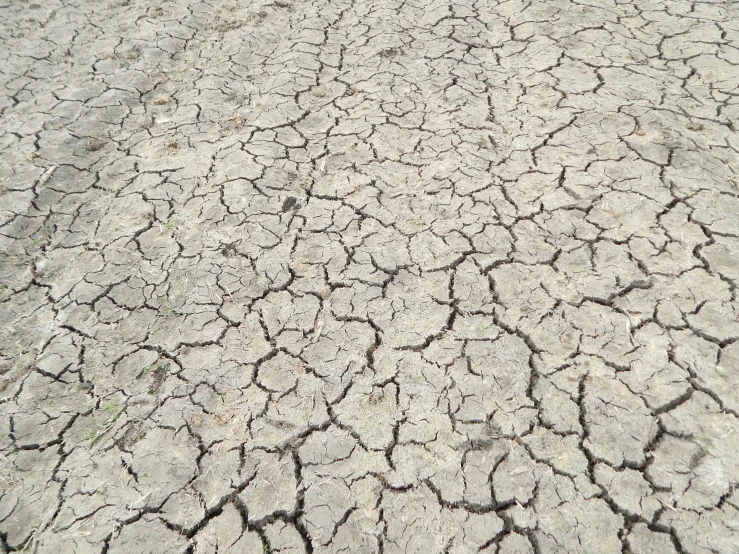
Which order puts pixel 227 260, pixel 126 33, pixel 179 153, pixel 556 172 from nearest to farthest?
pixel 227 260 < pixel 556 172 < pixel 179 153 < pixel 126 33

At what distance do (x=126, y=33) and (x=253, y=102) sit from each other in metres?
1.70

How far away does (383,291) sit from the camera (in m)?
2.46

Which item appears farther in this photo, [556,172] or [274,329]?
[556,172]

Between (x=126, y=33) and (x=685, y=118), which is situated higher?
(x=126, y=33)

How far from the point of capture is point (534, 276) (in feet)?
7.98

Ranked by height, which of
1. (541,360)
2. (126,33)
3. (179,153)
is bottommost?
(541,360)

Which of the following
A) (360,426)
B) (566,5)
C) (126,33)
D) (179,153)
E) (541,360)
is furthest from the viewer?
(126,33)

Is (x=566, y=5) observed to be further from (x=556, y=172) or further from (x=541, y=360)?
(x=541, y=360)

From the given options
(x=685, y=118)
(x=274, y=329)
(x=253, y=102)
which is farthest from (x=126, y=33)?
(x=685, y=118)

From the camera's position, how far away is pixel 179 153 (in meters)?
3.31

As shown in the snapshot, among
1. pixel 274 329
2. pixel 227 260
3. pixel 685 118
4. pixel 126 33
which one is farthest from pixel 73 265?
pixel 685 118

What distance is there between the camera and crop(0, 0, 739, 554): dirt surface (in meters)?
1.79

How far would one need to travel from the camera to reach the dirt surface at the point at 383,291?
5.88 ft

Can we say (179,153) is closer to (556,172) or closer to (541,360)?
(556,172)
